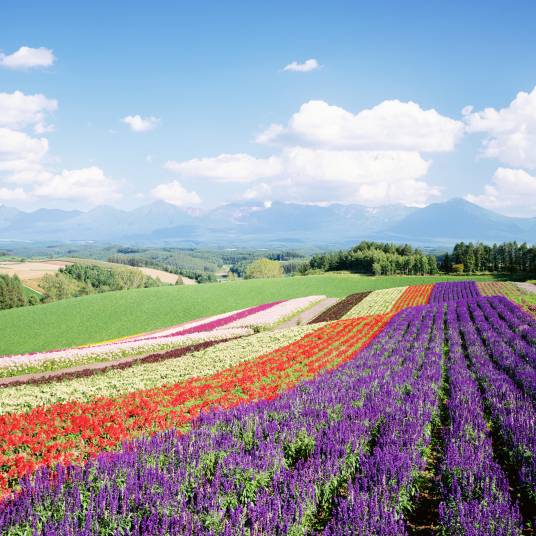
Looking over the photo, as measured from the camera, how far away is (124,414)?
12.7 m

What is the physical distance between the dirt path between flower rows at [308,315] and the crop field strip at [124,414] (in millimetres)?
20640

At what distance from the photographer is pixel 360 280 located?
86.2m

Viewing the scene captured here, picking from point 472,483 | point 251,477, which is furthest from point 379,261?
point 251,477

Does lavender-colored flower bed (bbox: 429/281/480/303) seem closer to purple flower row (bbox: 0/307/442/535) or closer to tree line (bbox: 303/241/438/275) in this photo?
purple flower row (bbox: 0/307/442/535)

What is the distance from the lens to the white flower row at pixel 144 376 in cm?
1608

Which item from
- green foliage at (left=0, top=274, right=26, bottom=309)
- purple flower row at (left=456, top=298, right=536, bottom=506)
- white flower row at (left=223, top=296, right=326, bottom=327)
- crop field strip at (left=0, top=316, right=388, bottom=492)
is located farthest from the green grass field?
green foliage at (left=0, top=274, right=26, bottom=309)

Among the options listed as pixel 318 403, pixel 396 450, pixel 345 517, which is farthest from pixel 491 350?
pixel 345 517

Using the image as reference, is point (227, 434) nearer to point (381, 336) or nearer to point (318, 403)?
point (318, 403)

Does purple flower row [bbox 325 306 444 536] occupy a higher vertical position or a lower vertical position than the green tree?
higher

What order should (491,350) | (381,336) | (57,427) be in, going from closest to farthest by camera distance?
(57,427) < (491,350) < (381,336)

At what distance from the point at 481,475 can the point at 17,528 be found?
6523mm

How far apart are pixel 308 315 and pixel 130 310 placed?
25.2 m

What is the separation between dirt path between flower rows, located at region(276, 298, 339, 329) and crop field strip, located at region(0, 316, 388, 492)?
20.6m

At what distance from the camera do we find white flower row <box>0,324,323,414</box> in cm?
1608
